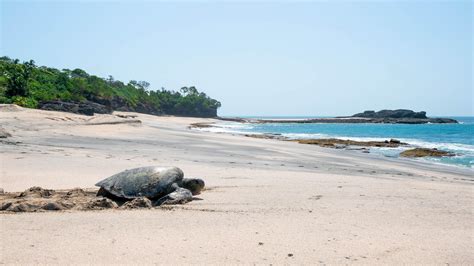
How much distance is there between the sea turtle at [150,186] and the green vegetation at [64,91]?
30.3 meters

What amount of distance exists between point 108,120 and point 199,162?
62.1ft

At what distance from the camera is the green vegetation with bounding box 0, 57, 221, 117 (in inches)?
1414

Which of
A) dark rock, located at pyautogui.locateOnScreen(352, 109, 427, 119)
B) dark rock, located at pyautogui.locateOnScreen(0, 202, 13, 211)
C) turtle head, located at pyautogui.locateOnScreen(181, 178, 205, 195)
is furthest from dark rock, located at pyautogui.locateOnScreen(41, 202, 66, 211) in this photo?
dark rock, located at pyautogui.locateOnScreen(352, 109, 427, 119)

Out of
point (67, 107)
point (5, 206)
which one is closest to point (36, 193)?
point (5, 206)

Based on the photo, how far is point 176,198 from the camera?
292 inches

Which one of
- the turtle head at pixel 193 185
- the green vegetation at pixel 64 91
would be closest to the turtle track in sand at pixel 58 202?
the turtle head at pixel 193 185

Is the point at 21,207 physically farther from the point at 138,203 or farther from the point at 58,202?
the point at 138,203

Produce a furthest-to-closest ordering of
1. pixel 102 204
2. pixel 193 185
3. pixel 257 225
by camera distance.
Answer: pixel 193 185 < pixel 102 204 < pixel 257 225

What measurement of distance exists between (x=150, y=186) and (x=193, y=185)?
105cm

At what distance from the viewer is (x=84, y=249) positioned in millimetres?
4605

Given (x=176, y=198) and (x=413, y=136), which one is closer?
(x=176, y=198)

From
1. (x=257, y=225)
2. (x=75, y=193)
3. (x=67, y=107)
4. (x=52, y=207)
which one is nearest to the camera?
(x=257, y=225)

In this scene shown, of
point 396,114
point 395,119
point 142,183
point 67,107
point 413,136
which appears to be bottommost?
point 413,136

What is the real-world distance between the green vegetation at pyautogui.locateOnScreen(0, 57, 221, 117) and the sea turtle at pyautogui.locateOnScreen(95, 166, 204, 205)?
1192 inches
